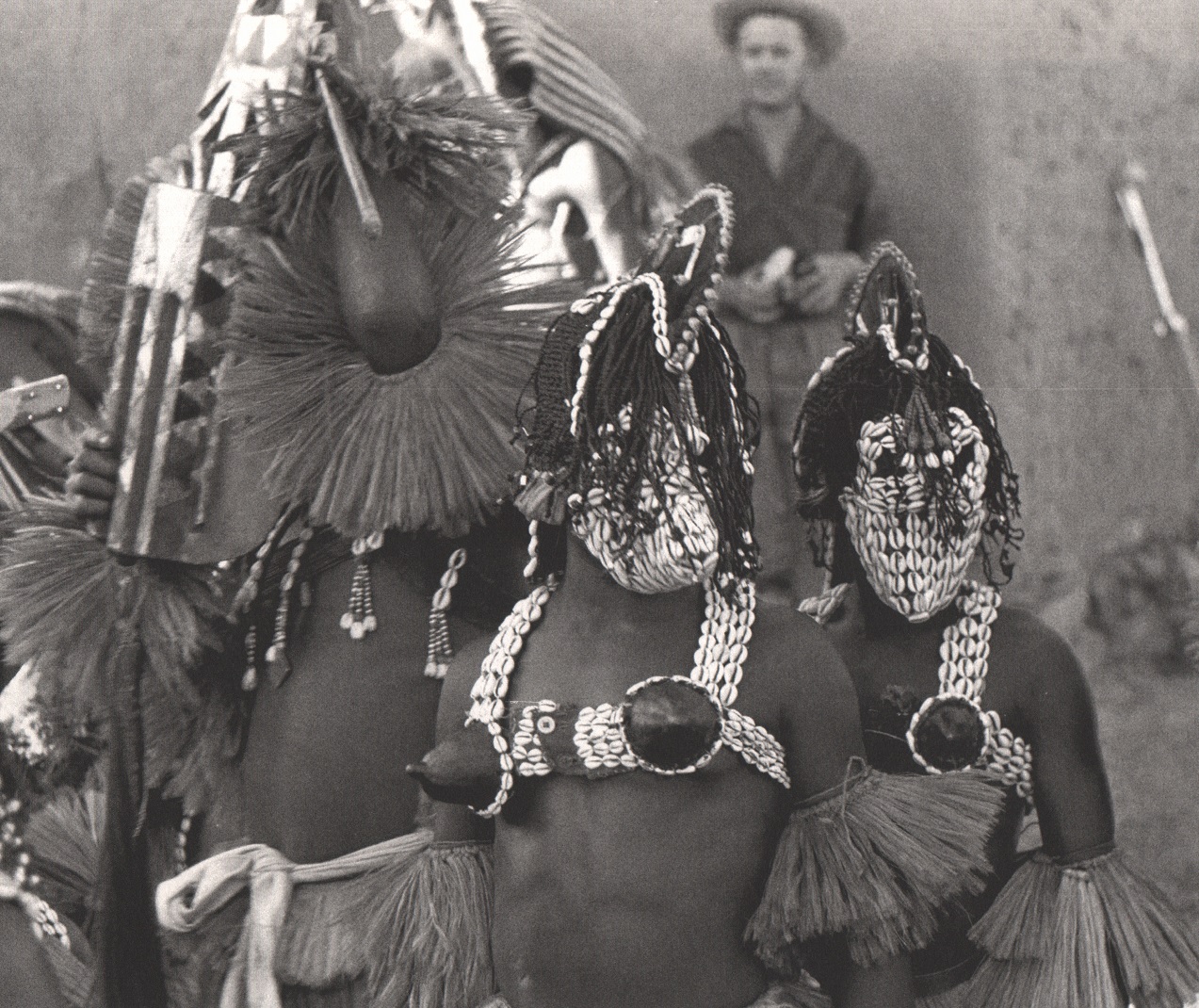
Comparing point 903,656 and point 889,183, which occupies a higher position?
point 889,183

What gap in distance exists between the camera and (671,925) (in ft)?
7.58

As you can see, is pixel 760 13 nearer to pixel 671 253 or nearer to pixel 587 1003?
pixel 671 253

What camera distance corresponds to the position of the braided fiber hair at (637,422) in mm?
2318

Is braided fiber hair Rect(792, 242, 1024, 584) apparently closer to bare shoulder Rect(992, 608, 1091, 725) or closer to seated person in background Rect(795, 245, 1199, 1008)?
seated person in background Rect(795, 245, 1199, 1008)

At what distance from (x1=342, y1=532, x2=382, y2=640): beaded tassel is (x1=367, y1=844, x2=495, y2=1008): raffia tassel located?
1.50ft

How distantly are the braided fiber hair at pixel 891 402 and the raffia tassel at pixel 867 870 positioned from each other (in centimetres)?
43

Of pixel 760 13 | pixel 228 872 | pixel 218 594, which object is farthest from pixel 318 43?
pixel 760 13

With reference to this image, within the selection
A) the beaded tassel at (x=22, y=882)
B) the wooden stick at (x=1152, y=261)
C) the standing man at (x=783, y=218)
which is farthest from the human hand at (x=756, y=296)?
the beaded tassel at (x=22, y=882)

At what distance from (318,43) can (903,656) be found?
1.22 metres

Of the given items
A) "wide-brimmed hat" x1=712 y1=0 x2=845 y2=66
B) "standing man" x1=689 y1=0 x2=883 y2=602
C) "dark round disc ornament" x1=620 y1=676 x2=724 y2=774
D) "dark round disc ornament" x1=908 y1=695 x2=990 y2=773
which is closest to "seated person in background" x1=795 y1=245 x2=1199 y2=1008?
"dark round disc ornament" x1=908 y1=695 x2=990 y2=773

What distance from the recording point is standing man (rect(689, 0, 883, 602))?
14.8ft

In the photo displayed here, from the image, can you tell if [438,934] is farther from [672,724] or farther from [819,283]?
[819,283]

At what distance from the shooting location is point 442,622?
9.41 ft

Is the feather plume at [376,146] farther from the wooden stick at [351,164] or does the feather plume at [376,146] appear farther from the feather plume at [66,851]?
the feather plume at [66,851]
